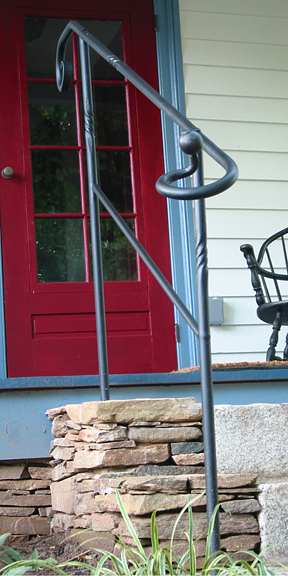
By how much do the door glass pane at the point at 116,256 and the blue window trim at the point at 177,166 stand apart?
217 millimetres

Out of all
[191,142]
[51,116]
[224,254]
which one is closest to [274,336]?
[224,254]

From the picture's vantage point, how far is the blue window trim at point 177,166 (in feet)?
10.2

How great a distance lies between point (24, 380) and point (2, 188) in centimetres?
151

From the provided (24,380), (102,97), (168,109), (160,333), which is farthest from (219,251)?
A: (168,109)

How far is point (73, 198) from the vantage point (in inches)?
124

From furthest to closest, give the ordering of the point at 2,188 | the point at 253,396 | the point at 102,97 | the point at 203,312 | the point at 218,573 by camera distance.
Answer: the point at 102,97
the point at 2,188
the point at 253,396
the point at 203,312
the point at 218,573

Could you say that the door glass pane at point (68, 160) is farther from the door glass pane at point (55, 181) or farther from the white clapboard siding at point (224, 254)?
the white clapboard siding at point (224, 254)

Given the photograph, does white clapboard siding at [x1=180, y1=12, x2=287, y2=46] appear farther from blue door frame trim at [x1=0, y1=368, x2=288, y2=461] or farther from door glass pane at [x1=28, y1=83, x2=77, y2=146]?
blue door frame trim at [x1=0, y1=368, x2=288, y2=461]

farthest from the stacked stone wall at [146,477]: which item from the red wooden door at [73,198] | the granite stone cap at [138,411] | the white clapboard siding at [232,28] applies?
the white clapboard siding at [232,28]

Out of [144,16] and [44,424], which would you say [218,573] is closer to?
[44,424]

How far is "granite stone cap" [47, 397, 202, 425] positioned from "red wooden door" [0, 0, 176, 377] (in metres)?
1.52

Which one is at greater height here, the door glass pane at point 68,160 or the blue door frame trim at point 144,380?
the door glass pane at point 68,160

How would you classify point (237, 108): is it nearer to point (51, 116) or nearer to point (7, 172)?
point (51, 116)

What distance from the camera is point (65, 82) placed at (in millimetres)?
1985
